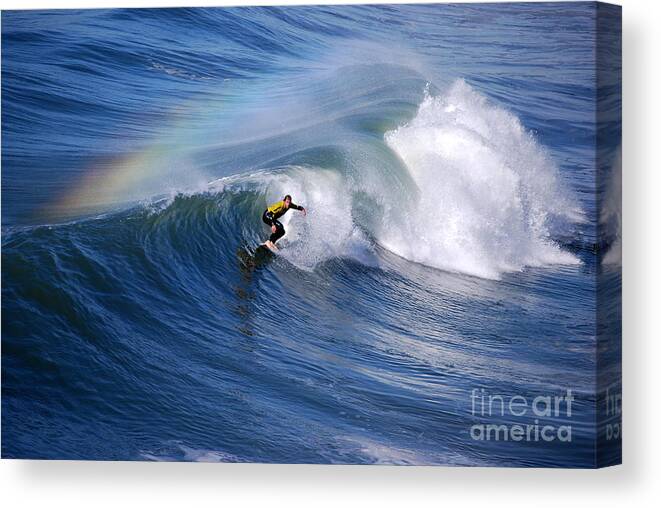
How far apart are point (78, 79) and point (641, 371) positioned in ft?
16.0

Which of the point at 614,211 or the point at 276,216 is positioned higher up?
the point at 276,216

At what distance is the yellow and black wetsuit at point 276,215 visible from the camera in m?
9.20

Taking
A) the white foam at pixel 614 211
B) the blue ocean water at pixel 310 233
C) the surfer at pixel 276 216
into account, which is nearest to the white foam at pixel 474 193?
the blue ocean water at pixel 310 233

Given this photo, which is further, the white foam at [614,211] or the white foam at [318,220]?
the white foam at [318,220]

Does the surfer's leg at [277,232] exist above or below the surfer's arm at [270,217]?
below

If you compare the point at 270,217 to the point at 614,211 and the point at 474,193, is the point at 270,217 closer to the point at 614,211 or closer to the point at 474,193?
the point at 474,193

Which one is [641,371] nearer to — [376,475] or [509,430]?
[509,430]

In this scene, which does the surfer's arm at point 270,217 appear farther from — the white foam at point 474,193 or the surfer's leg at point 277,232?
the white foam at point 474,193

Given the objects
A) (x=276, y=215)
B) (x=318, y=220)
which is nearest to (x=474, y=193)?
(x=318, y=220)

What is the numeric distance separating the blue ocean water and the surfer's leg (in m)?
0.09

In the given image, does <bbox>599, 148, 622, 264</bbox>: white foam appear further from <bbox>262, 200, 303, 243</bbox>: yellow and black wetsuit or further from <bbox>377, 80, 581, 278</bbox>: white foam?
<bbox>262, 200, 303, 243</bbox>: yellow and black wetsuit

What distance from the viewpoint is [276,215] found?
9.25m

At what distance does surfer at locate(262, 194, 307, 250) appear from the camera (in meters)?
9.20

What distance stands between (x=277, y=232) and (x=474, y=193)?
157 cm
